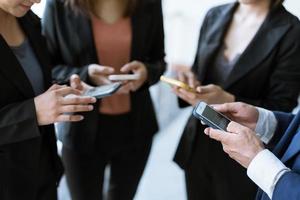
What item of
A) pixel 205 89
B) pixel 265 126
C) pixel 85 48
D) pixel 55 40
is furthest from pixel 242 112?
pixel 55 40

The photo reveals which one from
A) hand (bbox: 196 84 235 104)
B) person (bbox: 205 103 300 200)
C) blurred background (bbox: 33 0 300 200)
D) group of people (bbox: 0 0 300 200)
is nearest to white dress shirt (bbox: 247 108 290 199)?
person (bbox: 205 103 300 200)

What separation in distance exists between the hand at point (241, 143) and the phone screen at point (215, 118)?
45 mm

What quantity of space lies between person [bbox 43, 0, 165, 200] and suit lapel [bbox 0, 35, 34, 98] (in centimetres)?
31

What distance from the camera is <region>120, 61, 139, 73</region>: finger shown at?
1375 mm

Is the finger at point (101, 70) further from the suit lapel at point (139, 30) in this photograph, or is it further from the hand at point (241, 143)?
the hand at point (241, 143)

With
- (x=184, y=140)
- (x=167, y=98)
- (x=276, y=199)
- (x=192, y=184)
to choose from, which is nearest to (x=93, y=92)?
(x=184, y=140)

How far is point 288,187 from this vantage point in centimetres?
80

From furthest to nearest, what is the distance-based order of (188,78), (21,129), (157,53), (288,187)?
(157,53) < (188,78) < (21,129) < (288,187)

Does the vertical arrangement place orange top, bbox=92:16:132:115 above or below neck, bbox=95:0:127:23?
below

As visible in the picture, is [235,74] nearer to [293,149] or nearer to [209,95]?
[209,95]

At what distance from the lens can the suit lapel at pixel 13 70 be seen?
100 cm

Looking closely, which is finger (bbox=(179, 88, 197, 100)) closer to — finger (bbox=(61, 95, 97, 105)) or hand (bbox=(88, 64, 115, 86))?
hand (bbox=(88, 64, 115, 86))

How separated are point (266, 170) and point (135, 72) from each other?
68cm

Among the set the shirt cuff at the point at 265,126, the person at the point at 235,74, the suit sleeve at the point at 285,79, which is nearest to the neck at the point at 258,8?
the person at the point at 235,74
